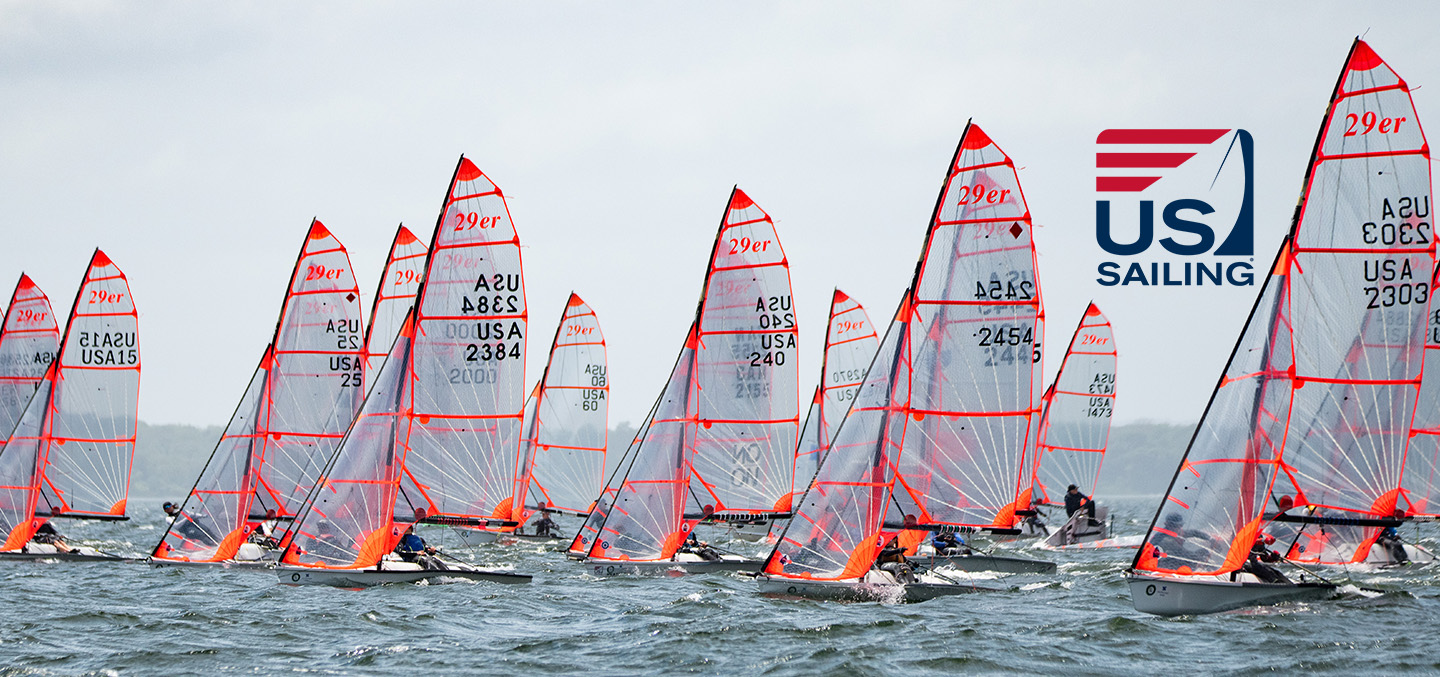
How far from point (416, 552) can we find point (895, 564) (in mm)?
8162

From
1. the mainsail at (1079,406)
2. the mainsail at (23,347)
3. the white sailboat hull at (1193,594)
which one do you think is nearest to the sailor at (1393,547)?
the white sailboat hull at (1193,594)

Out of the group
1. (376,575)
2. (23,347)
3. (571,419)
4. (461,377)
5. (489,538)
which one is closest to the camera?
(376,575)

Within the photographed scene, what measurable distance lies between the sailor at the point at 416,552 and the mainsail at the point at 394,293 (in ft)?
30.1

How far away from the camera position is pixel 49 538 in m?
29.5

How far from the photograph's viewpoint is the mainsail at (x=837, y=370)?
3800 centimetres

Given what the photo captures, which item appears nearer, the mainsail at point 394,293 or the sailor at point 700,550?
the sailor at point 700,550

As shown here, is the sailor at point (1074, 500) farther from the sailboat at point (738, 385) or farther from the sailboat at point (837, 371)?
the sailboat at point (738, 385)

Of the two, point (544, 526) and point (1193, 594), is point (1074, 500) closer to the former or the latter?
point (544, 526)

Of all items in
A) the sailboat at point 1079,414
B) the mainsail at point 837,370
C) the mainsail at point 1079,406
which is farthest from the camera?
the mainsail at point 1079,406

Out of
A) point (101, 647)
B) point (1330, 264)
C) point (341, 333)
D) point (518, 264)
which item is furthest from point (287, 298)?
point (1330, 264)

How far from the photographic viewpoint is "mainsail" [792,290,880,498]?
38.0 m

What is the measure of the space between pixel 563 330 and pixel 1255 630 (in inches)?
1033

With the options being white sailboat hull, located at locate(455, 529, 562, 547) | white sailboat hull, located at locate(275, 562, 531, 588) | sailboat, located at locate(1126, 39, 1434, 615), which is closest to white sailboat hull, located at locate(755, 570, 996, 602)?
white sailboat hull, located at locate(275, 562, 531, 588)

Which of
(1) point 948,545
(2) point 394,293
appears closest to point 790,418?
(1) point 948,545
